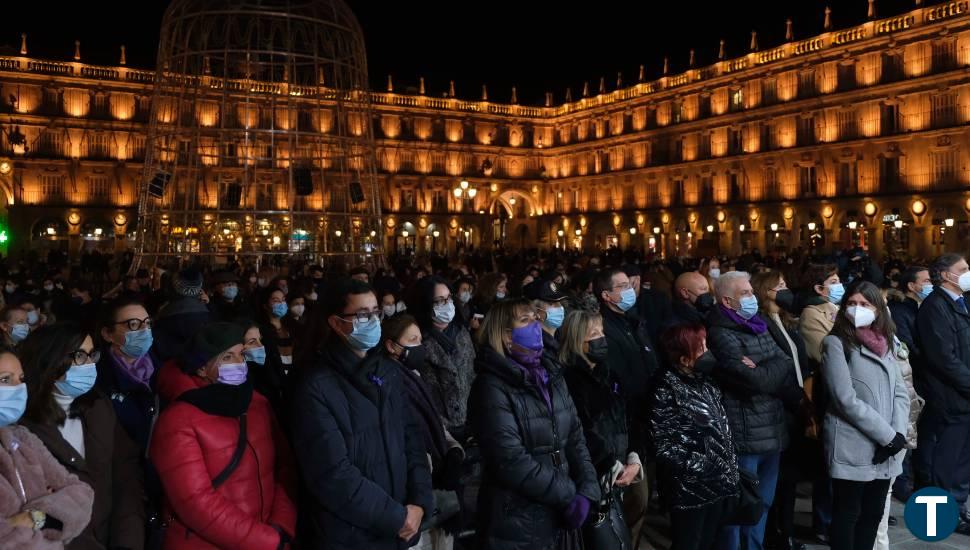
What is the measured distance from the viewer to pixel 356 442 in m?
3.92

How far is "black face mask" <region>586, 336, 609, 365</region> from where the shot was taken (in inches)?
214

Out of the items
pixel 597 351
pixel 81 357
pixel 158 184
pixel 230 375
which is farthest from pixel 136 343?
pixel 158 184

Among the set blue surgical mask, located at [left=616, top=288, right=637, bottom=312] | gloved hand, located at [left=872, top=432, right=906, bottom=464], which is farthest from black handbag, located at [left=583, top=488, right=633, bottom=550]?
blue surgical mask, located at [left=616, top=288, right=637, bottom=312]

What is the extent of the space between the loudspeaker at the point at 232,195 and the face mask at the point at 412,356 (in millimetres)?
8555

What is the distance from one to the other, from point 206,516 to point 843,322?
14.0 feet

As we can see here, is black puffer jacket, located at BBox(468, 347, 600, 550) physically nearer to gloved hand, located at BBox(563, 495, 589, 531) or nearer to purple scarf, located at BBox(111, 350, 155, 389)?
gloved hand, located at BBox(563, 495, 589, 531)

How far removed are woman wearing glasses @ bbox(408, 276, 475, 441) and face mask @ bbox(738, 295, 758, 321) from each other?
6.82ft

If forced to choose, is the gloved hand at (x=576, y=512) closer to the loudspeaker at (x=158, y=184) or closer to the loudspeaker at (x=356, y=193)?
the loudspeaker at (x=356, y=193)

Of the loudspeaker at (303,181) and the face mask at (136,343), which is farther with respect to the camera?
the loudspeaker at (303,181)

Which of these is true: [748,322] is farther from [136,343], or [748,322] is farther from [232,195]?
[232,195]

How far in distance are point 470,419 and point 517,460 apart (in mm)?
380

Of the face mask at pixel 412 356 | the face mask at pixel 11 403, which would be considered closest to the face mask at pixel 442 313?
the face mask at pixel 412 356

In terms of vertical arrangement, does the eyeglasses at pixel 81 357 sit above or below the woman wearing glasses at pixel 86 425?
above

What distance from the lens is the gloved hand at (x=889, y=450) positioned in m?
5.49
